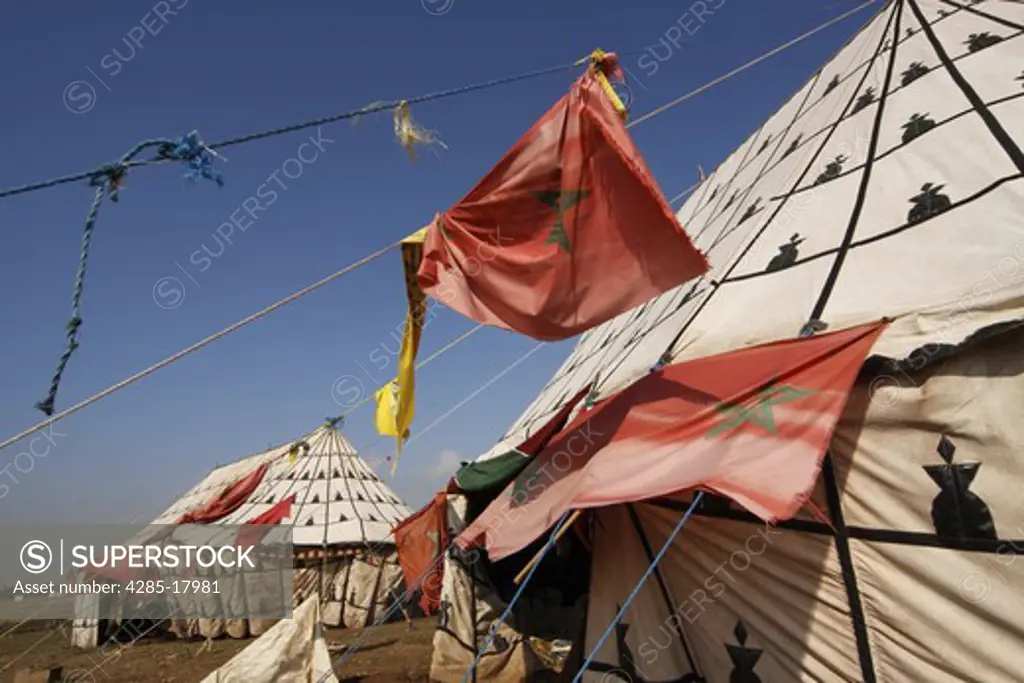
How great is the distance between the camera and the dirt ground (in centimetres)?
1110

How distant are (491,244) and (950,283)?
9.76 ft

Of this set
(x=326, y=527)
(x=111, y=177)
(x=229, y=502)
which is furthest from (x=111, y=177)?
(x=326, y=527)

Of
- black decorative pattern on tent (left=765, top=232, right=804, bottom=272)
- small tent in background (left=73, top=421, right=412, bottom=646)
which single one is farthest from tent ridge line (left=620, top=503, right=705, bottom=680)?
small tent in background (left=73, top=421, right=412, bottom=646)

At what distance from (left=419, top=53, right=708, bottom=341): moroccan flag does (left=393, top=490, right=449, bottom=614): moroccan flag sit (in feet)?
14.8

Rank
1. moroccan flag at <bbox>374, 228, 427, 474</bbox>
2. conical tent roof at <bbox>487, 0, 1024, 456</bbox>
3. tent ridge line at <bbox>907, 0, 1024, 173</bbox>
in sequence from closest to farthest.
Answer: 1. conical tent roof at <bbox>487, 0, 1024, 456</bbox>
2. tent ridge line at <bbox>907, 0, 1024, 173</bbox>
3. moroccan flag at <bbox>374, 228, 427, 474</bbox>

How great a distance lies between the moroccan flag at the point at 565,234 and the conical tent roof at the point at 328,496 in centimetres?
1412

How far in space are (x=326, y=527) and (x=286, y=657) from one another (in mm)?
11253

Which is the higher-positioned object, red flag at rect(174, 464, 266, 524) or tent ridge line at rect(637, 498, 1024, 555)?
red flag at rect(174, 464, 266, 524)

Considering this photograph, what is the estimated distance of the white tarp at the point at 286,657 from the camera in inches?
273

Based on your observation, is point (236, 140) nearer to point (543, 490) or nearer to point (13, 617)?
point (543, 490)

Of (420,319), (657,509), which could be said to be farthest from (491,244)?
(657,509)

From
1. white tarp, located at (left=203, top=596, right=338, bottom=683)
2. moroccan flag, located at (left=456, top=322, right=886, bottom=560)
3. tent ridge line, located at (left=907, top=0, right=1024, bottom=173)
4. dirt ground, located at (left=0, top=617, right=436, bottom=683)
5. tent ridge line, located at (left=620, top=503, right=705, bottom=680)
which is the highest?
tent ridge line, located at (left=907, top=0, right=1024, bottom=173)

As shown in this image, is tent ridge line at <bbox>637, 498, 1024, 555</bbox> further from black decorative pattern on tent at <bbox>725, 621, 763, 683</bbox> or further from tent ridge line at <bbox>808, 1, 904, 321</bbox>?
tent ridge line at <bbox>808, 1, 904, 321</bbox>

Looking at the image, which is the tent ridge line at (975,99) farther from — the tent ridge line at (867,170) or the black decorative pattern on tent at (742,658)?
the black decorative pattern on tent at (742,658)
